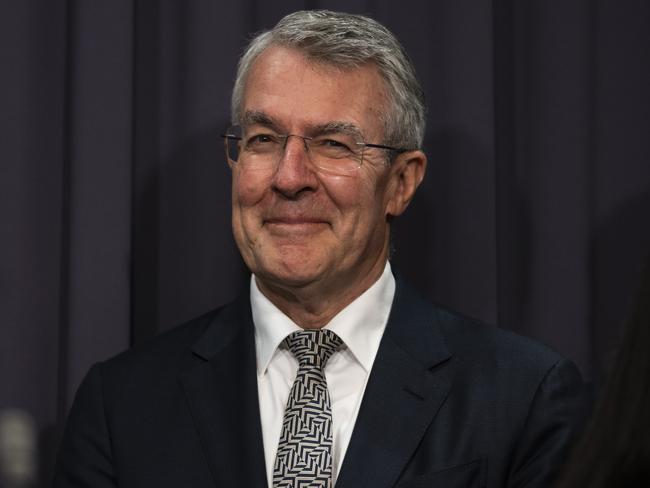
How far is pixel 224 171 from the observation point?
2205 millimetres

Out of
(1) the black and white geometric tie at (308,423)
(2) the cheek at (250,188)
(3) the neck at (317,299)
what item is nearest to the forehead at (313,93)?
(2) the cheek at (250,188)

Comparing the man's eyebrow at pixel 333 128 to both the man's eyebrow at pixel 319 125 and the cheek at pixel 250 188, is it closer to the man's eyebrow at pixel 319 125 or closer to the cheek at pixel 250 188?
the man's eyebrow at pixel 319 125

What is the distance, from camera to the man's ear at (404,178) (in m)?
1.96

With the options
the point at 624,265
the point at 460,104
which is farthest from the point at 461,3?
the point at 624,265

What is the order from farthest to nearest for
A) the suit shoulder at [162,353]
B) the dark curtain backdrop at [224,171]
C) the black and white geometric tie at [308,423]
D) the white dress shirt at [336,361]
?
1. the dark curtain backdrop at [224,171]
2. the suit shoulder at [162,353]
3. the white dress shirt at [336,361]
4. the black and white geometric tie at [308,423]

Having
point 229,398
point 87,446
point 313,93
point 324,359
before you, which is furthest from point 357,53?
point 87,446

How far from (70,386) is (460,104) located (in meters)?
1.01

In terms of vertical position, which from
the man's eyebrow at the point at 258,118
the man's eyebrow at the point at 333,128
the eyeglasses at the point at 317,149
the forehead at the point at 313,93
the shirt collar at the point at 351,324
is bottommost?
the shirt collar at the point at 351,324

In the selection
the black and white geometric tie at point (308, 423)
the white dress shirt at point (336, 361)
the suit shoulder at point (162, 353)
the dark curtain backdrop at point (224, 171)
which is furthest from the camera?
the dark curtain backdrop at point (224, 171)

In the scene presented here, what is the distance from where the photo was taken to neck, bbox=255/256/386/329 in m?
1.91

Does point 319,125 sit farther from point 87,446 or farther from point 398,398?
point 87,446

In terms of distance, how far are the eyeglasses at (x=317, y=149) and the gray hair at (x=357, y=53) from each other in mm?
71

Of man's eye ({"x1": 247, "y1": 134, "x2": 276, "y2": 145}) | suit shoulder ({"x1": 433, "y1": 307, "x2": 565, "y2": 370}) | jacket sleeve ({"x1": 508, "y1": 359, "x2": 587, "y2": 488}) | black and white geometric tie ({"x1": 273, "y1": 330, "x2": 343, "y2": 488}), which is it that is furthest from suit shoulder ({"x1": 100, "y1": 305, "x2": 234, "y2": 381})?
jacket sleeve ({"x1": 508, "y1": 359, "x2": 587, "y2": 488})

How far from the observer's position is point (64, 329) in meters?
2.14
